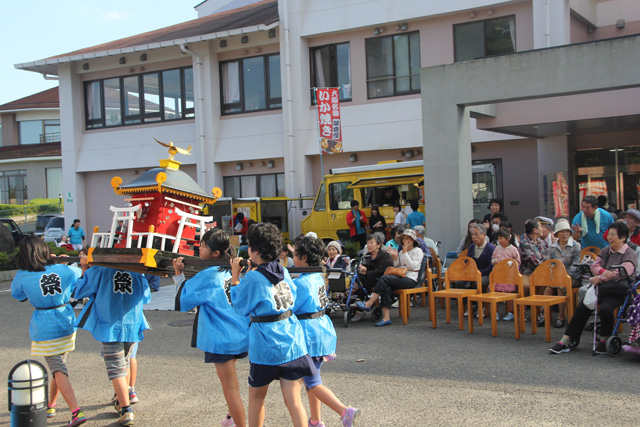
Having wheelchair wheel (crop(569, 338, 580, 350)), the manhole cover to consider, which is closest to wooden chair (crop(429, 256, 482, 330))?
wheelchair wheel (crop(569, 338, 580, 350))

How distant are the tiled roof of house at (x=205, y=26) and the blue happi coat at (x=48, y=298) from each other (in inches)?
685

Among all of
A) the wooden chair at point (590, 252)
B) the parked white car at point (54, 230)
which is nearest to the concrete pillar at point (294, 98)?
the parked white car at point (54, 230)

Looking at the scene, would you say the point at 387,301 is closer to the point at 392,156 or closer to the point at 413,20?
the point at 392,156

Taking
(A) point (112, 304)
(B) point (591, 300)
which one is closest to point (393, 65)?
(B) point (591, 300)

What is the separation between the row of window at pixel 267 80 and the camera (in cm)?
1978

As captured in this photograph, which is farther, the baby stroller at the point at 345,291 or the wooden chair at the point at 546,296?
the baby stroller at the point at 345,291

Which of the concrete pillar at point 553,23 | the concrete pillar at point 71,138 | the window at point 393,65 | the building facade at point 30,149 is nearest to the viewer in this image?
the concrete pillar at point 553,23

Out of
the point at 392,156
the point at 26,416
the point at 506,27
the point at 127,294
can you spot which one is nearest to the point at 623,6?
the point at 506,27

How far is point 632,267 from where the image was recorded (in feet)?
25.2

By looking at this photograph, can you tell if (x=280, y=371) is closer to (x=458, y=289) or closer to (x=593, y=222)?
(x=458, y=289)

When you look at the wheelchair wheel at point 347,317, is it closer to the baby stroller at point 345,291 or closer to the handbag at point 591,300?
the baby stroller at point 345,291

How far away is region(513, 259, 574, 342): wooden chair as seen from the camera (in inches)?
337

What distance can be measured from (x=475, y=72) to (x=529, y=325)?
4.82 m

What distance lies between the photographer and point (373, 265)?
10680 millimetres
